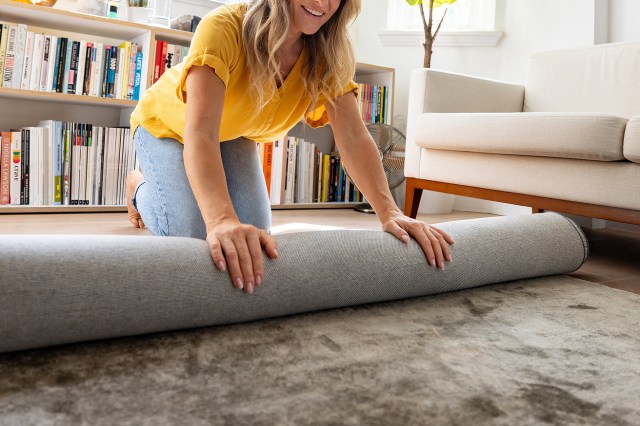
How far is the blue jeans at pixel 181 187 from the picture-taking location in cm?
154

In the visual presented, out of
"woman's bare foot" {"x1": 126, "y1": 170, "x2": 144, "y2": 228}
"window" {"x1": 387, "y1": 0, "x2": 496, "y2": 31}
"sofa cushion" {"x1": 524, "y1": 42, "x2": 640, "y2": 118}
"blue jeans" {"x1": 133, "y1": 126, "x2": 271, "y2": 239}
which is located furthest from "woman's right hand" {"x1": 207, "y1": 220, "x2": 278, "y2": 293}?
"window" {"x1": 387, "y1": 0, "x2": 496, "y2": 31}

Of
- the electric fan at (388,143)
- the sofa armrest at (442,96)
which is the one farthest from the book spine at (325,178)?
the sofa armrest at (442,96)

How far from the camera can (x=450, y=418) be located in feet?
2.22

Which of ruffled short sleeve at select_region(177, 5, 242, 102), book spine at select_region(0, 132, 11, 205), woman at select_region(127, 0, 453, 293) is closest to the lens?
woman at select_region(127, 0, 453, 293)

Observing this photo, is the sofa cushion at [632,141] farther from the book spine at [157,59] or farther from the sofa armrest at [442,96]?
the book spine at [157,59]

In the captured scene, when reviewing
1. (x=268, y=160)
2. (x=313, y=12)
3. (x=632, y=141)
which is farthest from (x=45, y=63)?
(x=632, y=141)

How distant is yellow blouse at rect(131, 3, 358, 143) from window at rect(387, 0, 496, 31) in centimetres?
236

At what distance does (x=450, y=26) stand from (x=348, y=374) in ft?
11.1


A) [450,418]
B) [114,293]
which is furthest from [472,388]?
Result: [114,293]

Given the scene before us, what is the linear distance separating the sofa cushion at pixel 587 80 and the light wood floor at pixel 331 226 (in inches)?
23.5

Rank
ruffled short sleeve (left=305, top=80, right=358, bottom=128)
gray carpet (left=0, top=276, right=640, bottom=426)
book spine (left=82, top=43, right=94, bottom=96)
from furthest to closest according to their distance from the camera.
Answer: book spine (left=82, top=43, right=94, bottom=96) → ruffled short sleeve (left=305, top=80, right=358, bottom=128) → gray carpet (left=0, top=276, right=640, bottom=426)

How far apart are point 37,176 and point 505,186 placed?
193 centimetres

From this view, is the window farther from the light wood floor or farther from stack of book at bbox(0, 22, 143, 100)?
stack of book at bbox(0, 22, 143, 100)

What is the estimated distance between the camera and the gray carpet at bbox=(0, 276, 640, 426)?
671 millimetres
